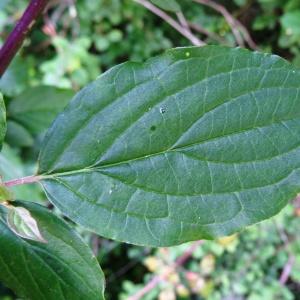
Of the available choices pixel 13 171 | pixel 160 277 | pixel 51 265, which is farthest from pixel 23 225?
pixel 160 277

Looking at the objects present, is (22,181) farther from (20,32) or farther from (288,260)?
(288,260)

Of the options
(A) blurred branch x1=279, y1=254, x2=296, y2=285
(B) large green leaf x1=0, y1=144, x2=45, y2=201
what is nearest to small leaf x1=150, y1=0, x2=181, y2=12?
(B) large green leaf x1=0, y1=144, x2=45, y2=201

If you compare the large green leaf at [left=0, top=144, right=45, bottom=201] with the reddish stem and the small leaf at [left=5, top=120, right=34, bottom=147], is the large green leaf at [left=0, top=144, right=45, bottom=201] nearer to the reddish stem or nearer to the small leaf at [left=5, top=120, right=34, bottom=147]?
the small leaf at [left=5, top=120, right=34, bottom=147]

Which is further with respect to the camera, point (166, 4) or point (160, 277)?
point (160, 277)

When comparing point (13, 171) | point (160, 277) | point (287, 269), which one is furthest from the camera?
point (287, 269)

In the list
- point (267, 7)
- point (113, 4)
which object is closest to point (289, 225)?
point (267, 7)

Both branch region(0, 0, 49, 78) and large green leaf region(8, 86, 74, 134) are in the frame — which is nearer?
branch region(0, 0, 49, 78)
